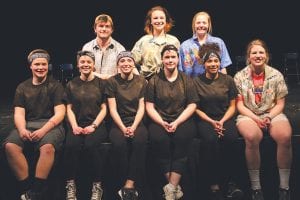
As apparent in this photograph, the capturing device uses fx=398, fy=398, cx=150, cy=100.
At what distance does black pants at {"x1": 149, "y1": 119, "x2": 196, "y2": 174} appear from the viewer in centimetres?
324

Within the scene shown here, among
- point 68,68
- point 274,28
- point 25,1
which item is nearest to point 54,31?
point 25,1

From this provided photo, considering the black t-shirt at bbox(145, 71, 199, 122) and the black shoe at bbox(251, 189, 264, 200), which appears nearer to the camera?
the black shoe at bbox(251, 189, 264, 200)

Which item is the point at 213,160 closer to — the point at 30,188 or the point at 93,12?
the point at 30,188

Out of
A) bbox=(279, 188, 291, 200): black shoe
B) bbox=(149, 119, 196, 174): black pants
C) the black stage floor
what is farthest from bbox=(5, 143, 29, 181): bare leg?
bbox=(279, 188, 291, 200): black shoe

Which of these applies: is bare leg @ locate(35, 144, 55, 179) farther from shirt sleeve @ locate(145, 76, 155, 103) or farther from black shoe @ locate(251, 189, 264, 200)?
black shoe @ locate(251, 189, 264, 200)

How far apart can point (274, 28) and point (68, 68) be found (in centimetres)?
399

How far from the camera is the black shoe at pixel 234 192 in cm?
323

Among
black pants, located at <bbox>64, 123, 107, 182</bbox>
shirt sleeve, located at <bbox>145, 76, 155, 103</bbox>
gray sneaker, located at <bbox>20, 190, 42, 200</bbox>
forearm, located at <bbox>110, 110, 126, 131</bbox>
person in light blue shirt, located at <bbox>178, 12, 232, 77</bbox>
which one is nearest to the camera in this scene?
gray sneaker, located at <bbox>20, 190, 42, 200</bbox>

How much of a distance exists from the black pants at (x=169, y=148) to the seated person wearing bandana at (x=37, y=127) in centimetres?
80

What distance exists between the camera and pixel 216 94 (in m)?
3.47

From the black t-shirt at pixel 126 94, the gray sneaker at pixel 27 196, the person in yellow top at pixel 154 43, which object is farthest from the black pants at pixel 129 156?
the person in yellow top at pixel 154 43

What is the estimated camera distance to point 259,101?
11.5 ft

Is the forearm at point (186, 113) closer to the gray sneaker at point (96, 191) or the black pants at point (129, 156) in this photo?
the black pants at point (129, 156)

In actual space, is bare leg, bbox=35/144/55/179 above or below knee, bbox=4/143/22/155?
below
